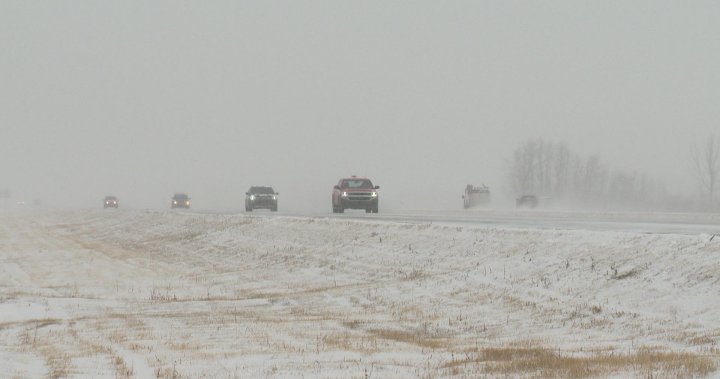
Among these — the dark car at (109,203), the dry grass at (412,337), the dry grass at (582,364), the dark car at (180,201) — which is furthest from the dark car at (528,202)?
the dry grass at (582,364)

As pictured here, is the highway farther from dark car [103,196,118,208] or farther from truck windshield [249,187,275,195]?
dark car [103,196,118,208]

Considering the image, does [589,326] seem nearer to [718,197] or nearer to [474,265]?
[474,265]

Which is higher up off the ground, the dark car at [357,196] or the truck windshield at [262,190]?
the truck windshield at [262,190]

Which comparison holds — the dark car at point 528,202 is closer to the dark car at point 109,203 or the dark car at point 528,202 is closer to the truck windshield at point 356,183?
the truck windshield at point 356,183

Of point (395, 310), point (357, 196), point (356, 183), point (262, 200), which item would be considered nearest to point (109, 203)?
point (262, 200)

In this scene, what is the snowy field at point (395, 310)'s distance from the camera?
10.1 meters

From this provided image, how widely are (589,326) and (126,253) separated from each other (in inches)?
1017

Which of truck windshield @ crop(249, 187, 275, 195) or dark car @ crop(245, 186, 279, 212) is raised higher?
truck windshield @ crop(249, 187, 275, 195)

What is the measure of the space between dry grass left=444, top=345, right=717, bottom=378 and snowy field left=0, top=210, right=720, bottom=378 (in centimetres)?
2

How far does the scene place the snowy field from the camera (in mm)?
10086

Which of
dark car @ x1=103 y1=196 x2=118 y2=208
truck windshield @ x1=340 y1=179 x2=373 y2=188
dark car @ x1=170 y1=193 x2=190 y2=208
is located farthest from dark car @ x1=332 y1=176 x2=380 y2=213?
dark car @ x1=103 y1=196 x2=118 y2=208

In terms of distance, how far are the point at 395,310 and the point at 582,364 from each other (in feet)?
22.1

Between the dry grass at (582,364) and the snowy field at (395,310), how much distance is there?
2 cm

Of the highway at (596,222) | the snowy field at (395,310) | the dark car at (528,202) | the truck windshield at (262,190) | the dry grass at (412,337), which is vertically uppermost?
the truck windshield at (262,190)
